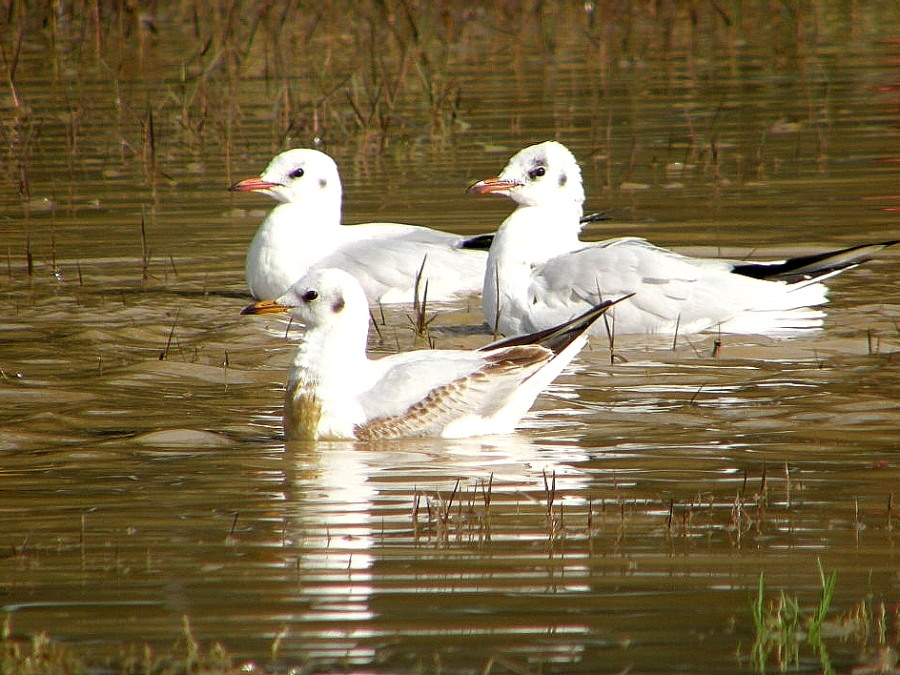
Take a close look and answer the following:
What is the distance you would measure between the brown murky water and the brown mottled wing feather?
0.33ft

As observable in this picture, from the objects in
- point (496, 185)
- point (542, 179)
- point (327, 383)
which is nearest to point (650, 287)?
point (542, 179)

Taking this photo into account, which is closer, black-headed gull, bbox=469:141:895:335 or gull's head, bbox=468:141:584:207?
black-headed gull, bbox=469:141:895:335

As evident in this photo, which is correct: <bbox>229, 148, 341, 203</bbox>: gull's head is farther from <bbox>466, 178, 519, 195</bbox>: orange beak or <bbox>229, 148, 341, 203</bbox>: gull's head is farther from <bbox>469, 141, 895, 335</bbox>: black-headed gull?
<bbox>469, 141, 895, 335</bbox>: black-headed gull

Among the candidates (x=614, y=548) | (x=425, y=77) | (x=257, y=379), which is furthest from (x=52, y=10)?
(x=614, y=548)

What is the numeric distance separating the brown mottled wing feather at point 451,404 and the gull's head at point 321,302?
21.4 inches

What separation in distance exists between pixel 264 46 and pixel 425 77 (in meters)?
4.29

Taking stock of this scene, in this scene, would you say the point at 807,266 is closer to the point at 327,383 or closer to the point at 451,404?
the point at 451,404

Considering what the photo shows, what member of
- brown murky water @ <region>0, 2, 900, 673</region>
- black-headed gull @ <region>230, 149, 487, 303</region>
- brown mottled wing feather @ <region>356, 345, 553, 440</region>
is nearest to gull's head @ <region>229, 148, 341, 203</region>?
black-headed gull @ <region>230, 149, 487, 303</region>

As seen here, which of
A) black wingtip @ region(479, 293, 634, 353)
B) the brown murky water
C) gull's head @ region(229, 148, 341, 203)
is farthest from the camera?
gull's head @ region(229, 148, 341, 203)

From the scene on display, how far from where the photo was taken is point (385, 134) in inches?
597

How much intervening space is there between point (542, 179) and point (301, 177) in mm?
1896

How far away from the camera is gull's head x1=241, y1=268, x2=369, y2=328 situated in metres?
7.35

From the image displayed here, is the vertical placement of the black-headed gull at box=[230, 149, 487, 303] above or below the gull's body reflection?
above

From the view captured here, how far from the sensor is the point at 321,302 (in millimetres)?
7367
